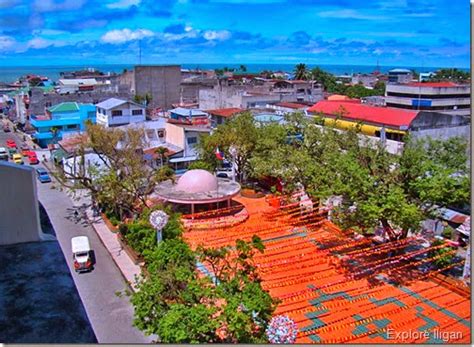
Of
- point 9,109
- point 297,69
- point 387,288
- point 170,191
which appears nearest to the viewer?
point 387,288

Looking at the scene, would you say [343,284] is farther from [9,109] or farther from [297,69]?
[297,69]

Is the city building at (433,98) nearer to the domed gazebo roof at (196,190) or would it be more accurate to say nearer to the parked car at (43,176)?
the domed gazebo roof at (196,190)

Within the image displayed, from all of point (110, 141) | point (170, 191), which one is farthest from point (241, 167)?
point (110, 141)

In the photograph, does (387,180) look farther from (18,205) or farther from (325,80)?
(325,80)

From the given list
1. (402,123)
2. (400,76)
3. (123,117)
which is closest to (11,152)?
(123,117)

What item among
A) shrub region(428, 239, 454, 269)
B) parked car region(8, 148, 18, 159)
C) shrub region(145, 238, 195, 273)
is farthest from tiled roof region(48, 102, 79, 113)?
shrub region(428, 239, 454, 269)

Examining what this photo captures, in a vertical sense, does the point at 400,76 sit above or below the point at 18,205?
above
